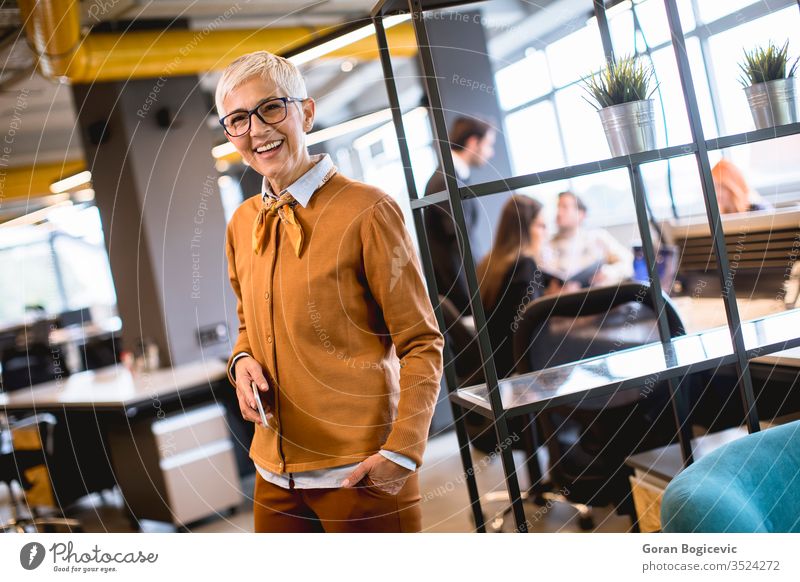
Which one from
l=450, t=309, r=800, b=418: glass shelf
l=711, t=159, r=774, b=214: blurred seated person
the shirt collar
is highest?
the shirt collar

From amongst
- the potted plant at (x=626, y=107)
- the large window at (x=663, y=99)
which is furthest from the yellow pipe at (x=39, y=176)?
the potted plant at (x=626, y=107)

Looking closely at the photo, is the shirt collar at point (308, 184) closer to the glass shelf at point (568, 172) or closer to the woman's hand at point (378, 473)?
the glass shelf at point (568, 172)

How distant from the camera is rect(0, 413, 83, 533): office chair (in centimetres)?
370

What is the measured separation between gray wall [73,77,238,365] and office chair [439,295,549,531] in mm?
1447

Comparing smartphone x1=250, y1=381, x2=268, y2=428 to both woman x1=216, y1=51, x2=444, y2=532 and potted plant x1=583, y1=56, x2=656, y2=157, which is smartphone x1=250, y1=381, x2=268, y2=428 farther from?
potted plant x1=583, y1=56, x2=656, y2=157

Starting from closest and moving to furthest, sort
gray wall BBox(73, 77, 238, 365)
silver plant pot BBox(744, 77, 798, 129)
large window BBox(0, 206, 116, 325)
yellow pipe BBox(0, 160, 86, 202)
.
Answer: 1. silver plant pot BBox(744, 77, 798, 129)
2. gray wall BBox(73, 77, 238, 365)
3. yellow pipe BBox(0, 160, 86, 202)
4. large window BBox(0, 206, 116, 325)

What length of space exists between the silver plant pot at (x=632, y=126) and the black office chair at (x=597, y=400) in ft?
2.50

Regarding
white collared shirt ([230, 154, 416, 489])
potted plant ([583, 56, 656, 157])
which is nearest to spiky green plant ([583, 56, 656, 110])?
potted plant ([583, 56, 656, 157])

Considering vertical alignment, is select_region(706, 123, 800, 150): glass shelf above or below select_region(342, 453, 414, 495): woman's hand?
above

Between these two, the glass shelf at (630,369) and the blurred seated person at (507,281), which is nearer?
the glass shelf at (630,369)

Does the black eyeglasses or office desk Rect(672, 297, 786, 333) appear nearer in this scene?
the black eyeglasses

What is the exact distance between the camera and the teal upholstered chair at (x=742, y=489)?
1.02 meters

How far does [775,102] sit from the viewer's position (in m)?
1.78

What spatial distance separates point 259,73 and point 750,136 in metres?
1.11
